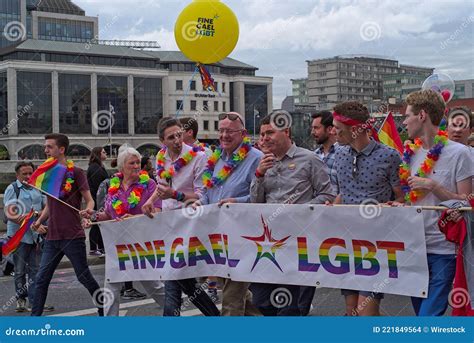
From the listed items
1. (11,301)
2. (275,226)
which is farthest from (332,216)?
(11,301)

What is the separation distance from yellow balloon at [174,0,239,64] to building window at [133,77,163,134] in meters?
88.1

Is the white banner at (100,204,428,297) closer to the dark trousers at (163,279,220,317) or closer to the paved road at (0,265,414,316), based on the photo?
the dark trousers at (163,279,220,317)

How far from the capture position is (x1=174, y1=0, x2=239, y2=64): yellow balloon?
32.9 feet

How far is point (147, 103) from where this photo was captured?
3937 inches

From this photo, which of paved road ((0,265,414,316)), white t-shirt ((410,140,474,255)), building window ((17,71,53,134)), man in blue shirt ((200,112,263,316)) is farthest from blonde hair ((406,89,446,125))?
building window ((17,71,53,134))

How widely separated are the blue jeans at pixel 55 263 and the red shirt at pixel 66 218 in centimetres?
7

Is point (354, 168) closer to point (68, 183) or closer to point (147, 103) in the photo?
point (68, 183)

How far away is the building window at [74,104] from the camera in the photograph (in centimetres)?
9119

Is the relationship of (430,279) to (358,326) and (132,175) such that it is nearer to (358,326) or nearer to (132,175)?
(358,326)

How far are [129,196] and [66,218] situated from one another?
2.68 feet

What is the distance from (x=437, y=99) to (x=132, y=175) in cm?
303

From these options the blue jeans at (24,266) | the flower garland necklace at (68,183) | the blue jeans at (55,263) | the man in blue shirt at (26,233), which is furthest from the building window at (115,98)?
the blue jeans at (55,263)

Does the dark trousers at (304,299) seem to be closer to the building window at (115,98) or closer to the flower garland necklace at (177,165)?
the flower garland necklace at (177,165)
